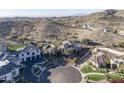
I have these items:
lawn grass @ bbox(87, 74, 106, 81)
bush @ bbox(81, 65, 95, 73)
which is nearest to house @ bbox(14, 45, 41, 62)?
bush @ bbox(81, 65, 95, 73)

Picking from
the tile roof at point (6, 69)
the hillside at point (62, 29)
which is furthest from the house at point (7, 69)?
the hillside at point (62, 29)

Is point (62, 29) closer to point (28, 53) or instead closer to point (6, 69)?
point (28, 53)

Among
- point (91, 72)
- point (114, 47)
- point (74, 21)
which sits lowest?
point (91, 72)

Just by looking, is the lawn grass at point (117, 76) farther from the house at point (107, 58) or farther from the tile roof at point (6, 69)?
the tile roof at point (6, 69)

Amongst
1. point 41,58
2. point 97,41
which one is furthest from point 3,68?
point 97,41
